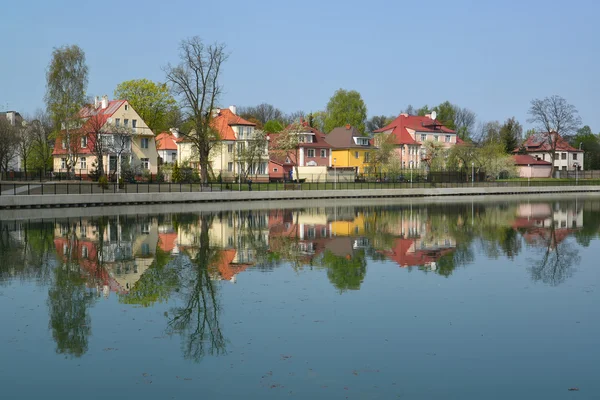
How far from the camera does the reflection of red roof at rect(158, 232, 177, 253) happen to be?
25784mm

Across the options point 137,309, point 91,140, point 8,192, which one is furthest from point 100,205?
point 137,309

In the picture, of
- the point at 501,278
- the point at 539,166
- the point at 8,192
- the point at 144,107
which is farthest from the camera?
the point at 539,166

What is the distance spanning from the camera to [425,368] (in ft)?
34.5

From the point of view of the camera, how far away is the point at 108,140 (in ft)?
250

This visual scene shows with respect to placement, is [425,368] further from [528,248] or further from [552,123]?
[552,123]

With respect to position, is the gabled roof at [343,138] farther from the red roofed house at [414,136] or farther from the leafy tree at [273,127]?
the leafy tree at [273,127]

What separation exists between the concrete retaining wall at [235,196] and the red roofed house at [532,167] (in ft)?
101

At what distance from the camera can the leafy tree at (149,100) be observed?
309 feet

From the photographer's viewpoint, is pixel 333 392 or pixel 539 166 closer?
pixel 333 392

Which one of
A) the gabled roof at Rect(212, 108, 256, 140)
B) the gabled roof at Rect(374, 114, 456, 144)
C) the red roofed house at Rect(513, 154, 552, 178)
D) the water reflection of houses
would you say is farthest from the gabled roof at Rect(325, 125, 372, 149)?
the water reflection of houses

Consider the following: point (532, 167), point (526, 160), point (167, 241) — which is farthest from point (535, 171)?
point (167, 241)

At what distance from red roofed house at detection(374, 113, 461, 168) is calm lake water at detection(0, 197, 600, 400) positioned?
8290 centimetres

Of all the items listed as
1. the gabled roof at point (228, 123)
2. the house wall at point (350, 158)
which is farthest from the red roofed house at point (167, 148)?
the house wall at point (350, 158)

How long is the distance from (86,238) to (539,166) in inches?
4245
